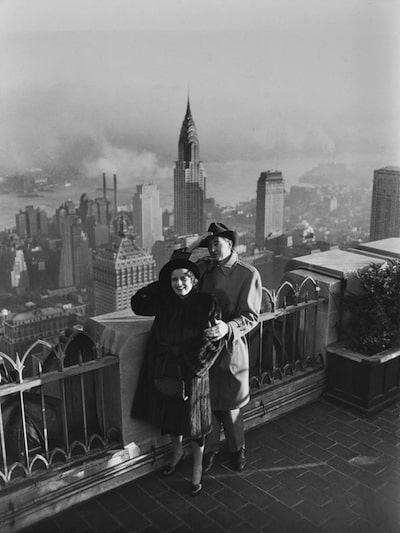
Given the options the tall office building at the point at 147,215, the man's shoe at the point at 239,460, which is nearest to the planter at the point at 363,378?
the man's shoe at the point at 239,460

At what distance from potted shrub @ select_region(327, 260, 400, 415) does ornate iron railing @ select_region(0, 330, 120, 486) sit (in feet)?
6.09

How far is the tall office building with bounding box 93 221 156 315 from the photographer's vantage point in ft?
179

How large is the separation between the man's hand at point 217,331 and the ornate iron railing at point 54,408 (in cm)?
60

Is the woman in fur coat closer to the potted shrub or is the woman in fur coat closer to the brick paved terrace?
the brick paved terrace

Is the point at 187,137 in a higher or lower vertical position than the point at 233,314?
higher

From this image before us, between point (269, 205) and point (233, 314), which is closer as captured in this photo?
point (233, 314)

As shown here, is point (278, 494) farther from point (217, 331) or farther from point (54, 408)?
point (54, 408)

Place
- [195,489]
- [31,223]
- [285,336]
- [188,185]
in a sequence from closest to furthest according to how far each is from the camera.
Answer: [195,489]
[285,336]
[31,223]
[188,185]

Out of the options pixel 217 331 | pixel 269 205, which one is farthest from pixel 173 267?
pixel 269 205

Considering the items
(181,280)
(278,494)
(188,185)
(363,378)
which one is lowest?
(188,185)

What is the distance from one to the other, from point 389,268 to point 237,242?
157 centimetres

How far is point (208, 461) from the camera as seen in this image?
3473 mm

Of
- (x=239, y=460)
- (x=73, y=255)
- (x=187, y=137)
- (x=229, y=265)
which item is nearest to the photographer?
(x=229, y=265)

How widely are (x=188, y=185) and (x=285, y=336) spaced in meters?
65.8
